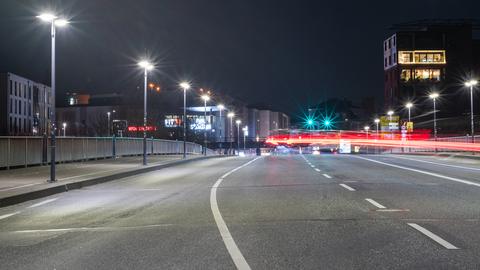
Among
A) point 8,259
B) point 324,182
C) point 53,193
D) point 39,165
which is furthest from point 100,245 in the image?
point 39,165

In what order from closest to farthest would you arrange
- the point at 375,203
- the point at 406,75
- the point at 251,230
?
the point at 251,230, the point at 375,203, the point at 406,75

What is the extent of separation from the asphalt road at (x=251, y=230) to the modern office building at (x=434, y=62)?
113 metres

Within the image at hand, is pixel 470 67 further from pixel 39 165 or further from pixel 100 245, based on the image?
pixel 100 245

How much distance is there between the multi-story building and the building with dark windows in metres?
72.9

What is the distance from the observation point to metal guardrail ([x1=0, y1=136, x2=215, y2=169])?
2775 centimetres

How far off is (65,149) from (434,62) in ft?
348

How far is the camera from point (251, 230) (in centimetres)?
980

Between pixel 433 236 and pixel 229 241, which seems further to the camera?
pixel 433 236

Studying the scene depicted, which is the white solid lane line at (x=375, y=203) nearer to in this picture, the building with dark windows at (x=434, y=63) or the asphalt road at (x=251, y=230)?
the asphalt road at (x=251, y=230)

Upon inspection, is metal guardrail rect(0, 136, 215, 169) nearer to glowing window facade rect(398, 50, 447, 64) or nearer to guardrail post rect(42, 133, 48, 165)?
guardrail post rect(42, 133, 48, 165)

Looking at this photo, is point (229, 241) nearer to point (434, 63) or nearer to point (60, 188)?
point (60, 188)

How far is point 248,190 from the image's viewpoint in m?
17.5

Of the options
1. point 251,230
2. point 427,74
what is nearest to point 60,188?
point 251,230

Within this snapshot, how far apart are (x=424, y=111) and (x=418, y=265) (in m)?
124
